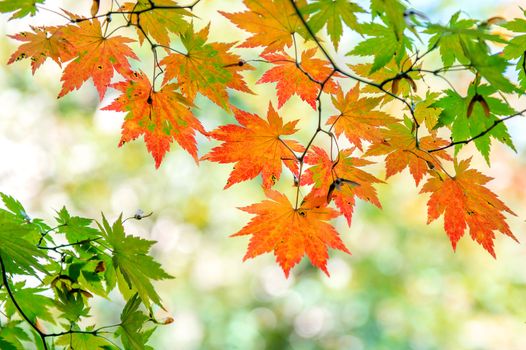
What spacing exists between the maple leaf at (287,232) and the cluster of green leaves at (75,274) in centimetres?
20

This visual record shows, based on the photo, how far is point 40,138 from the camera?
502 cm

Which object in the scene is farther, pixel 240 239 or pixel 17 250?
pixel 240 239

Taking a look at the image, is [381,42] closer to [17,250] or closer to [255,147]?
[255,147]

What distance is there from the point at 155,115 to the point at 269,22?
0.26 metres

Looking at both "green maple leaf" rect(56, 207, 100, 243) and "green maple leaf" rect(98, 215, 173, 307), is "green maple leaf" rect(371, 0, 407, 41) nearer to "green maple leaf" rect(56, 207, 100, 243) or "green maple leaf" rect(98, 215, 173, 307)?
"green maple leaf" rect(98, 215, 173, 307)

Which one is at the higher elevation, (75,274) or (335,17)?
(335,17)

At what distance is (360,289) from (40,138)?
3.53 meters

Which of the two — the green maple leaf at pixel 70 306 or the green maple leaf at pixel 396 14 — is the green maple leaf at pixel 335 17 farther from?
the green maple leaf at pixel 70 306

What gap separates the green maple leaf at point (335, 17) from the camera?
697 mm

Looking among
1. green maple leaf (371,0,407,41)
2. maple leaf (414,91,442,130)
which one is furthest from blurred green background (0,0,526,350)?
green maple leaf (371,0,407,41)

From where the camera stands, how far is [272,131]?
884 mm

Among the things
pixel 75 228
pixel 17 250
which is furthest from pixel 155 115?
pixel 17 250

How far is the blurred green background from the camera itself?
15.5 ft

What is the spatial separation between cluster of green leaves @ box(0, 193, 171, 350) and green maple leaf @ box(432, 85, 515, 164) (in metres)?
0.50
